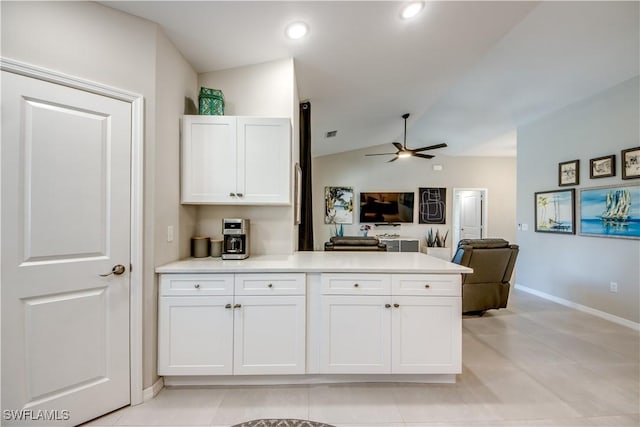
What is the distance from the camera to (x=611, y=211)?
3.42 m

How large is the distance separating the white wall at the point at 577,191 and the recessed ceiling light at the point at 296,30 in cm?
392

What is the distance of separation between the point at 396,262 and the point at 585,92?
3772 millimetres

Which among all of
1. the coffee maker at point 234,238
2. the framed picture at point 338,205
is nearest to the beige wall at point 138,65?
the coffee maker at point 234,238

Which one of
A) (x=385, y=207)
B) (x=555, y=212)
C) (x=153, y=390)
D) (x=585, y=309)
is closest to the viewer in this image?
(x=153, y=390)

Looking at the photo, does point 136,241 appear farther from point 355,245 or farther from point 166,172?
point 355,245

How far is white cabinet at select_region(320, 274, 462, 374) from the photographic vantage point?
197cm

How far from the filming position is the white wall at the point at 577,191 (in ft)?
10.7

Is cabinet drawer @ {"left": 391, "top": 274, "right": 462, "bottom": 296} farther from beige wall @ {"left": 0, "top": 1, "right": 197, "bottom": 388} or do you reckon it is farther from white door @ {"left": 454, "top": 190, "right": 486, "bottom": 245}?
white door @ {"left": 454, "top": 190, "right": 486, "bottom": 245}

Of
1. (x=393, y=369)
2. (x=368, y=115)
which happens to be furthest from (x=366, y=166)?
(x=393, y=369)

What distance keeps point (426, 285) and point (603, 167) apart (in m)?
3.42

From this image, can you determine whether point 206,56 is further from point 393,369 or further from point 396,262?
point 393,369

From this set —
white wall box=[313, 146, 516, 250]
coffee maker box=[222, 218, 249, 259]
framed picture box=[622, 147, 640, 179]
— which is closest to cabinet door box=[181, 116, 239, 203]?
coffee maker box=[222, 218, 249, 259]

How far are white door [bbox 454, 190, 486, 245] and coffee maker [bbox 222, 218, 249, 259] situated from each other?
649 centimetres

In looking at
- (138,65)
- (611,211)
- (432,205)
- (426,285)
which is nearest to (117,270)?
(138,65)
